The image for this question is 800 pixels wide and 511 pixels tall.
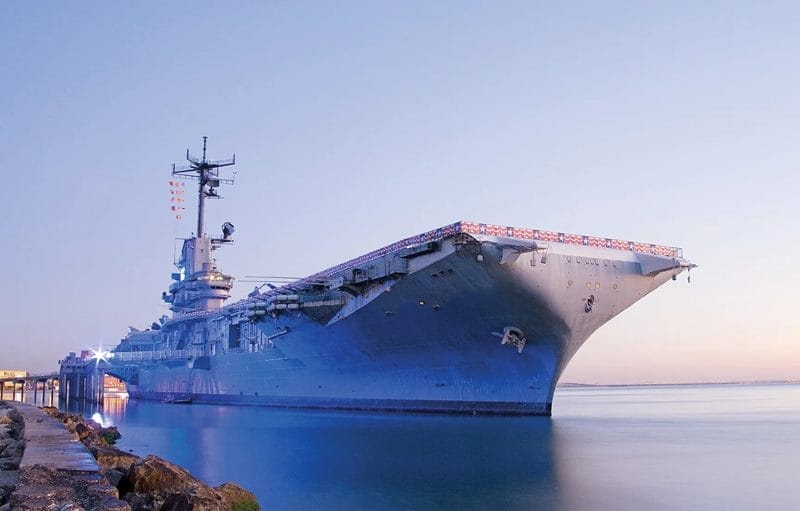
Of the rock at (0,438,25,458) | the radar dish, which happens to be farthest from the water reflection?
the radar dish

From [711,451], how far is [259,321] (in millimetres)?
17043

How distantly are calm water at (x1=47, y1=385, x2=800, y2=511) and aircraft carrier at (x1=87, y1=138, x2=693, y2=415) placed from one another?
4.84 feet

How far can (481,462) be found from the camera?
13320 mm

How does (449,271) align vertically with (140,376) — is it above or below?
above

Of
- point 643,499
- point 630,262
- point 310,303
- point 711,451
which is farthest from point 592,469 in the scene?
point 310,303

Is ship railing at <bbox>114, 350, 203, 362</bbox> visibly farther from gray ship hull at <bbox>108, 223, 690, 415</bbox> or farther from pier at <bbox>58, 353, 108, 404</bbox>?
gray ship hull at <bbox>108, 223, 690, 415</bbox>

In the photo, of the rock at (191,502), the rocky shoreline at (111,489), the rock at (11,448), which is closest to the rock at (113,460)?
the rocky shoreline at (111,489)

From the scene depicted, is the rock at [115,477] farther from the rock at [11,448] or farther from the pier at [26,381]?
the pier at [26,381]

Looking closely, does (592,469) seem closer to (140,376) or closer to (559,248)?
(559,248)

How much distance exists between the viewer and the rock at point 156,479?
310 inches

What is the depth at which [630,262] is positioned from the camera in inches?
829

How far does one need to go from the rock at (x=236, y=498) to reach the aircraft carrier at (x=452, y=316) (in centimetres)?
1135

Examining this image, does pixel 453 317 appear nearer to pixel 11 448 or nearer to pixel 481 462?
pixel 481 462

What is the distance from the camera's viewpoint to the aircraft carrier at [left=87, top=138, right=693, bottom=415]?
19656 mm
